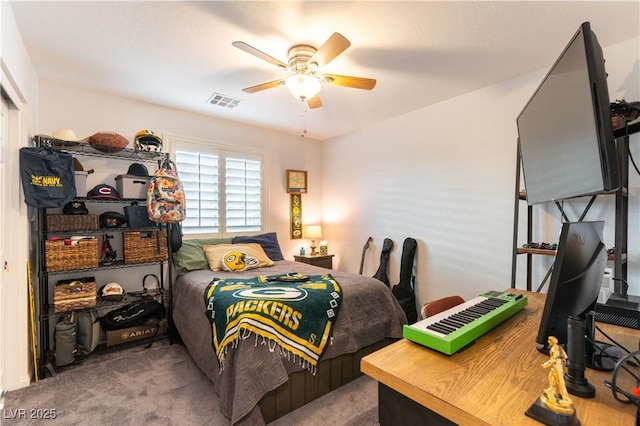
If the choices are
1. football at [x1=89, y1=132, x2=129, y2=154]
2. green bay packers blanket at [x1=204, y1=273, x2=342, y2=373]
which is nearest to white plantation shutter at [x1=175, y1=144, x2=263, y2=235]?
football at [x1=89, y1=132, x2=129, y2=154]

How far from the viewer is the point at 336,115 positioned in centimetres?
376

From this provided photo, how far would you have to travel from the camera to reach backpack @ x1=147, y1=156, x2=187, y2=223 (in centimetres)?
285

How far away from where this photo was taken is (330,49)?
1.88 m

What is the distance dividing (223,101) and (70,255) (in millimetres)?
2058

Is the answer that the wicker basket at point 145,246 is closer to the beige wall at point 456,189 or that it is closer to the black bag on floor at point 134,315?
the black bag on floor at point 134,315

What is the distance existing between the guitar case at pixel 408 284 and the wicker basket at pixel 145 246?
265 centimetres

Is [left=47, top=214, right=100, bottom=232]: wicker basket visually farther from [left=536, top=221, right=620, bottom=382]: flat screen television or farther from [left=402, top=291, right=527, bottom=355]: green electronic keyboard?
[left=536, top=221, right=620, bottom=382]: flat screen television

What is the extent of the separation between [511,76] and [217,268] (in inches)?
137

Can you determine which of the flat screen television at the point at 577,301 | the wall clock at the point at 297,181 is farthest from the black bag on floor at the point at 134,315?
the flat screen television at the point at 577,301

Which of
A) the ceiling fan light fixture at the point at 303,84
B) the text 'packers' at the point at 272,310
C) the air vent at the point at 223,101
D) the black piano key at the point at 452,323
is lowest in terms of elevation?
the text 'packers' at the point at 272,310

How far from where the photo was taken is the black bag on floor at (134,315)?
2.77 metres

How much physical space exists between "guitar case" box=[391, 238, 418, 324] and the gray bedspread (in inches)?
34.3

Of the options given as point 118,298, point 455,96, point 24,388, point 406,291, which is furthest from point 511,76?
point 24,388

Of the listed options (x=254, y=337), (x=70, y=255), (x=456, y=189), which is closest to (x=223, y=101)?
(x=70, y=255)
